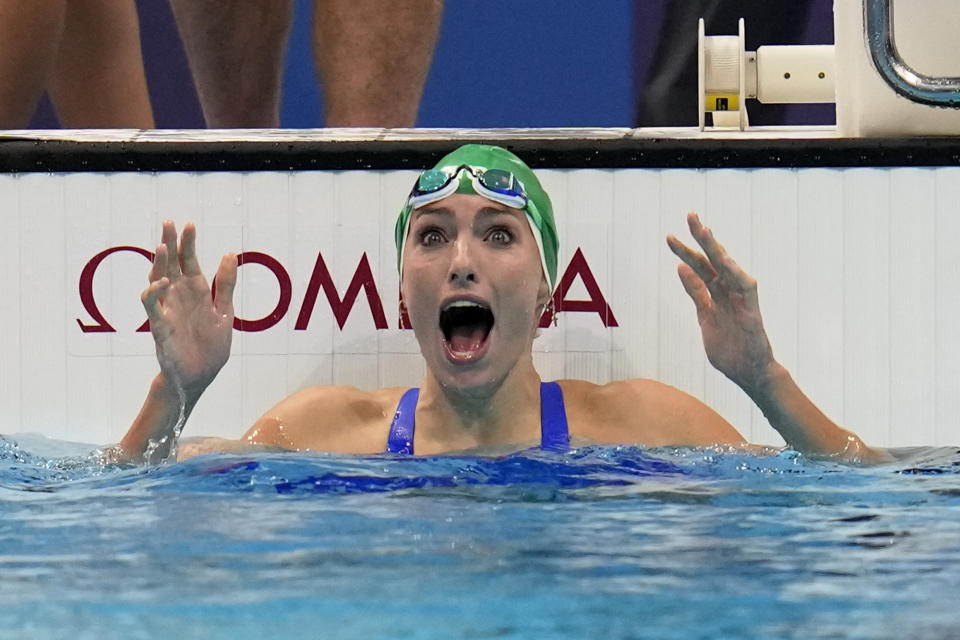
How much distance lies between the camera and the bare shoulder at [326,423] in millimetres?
3154

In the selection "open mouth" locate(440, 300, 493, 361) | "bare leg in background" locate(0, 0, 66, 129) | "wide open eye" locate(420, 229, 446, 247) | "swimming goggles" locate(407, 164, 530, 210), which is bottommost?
"open mouth" locate(440, 300, 493, 361)

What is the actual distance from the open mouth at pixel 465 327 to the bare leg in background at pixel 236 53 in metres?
1.45

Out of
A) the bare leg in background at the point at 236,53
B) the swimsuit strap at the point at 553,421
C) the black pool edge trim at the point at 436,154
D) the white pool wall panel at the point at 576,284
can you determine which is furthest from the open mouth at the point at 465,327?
the bare leg in background at the point at 236,53

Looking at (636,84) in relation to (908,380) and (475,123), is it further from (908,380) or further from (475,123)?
(908,380)

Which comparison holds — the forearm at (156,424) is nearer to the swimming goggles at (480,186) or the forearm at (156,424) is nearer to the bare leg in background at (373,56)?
the swimming goggles at (480,186)

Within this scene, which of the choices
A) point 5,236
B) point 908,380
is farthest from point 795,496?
point 5,236

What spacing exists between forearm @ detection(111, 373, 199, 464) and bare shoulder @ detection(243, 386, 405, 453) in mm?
234

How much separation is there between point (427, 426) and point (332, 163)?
75 cm

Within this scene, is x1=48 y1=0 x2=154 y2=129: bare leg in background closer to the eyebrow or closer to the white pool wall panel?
the white pool wall panel

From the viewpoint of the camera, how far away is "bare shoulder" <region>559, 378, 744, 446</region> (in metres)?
3.15

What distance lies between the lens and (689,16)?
4.61m

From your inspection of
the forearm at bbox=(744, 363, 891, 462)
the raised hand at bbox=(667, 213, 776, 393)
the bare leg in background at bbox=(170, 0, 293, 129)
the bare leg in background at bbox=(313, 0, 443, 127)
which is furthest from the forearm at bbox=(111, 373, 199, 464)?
the bare leg in background at bbox=(170, 0, 293, 129)

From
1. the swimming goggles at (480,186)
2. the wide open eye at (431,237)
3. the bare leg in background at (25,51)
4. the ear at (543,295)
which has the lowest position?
the ear at (543,295)

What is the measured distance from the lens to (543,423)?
3135 millimetres
